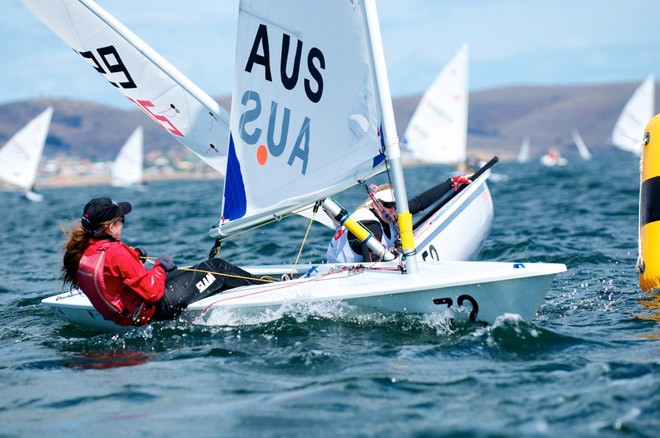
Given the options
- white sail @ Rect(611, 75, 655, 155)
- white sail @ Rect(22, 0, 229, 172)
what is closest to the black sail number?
white sail @ Rect(22, 0, 229, 172)

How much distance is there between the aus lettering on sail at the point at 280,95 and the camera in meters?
5.59

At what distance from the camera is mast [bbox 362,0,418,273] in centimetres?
523

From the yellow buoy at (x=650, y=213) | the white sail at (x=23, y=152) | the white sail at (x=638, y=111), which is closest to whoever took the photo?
the yellow buoy at (x=650, y=213)

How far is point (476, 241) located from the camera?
7.27 meters

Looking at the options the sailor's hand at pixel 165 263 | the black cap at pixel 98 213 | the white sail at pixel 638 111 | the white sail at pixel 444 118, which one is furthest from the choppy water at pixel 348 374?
the white sail at pixel 638 111

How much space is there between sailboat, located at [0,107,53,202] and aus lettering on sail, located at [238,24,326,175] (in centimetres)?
2089

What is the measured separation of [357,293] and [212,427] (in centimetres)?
187

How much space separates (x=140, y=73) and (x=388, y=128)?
2.96 meters

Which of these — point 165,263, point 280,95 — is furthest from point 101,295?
point 280,95

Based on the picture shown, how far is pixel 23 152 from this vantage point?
84.7 ft

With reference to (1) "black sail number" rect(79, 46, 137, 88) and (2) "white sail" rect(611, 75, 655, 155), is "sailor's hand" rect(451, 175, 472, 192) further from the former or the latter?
(2) "white sail" rect(611, 75, 655, 155)

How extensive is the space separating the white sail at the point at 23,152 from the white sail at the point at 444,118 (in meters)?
11.4

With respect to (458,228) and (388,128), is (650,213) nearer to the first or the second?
(458,228)

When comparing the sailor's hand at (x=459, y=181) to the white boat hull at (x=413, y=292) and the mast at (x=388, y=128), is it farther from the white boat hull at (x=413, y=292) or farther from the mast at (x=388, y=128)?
the mast at (x=388, y=128)
